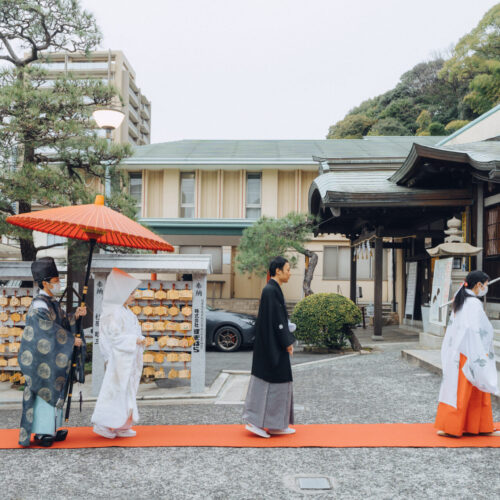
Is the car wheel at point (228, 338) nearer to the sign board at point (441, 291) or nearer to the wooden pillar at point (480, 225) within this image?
the sign board at point (441, 291)

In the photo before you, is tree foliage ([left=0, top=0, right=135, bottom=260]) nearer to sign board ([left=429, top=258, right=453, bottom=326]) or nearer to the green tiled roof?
sign board ([left=429, top=258, right=453, bottom=326])

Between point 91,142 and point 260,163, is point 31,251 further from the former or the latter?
point 260,163

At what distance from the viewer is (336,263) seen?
68.9ft

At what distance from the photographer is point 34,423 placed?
4.58 meters

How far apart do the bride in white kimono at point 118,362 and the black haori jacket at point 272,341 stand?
120 centimetres

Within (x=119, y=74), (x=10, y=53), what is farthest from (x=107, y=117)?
(x=119, y=74)

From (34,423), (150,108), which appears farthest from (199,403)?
(150,108)

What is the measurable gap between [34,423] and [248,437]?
199 centimetres

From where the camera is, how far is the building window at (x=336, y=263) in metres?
21.0

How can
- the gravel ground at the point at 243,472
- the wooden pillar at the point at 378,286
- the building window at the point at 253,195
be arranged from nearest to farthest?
1. the gravel ground at the point at 243,472
2. the wooden pillar at the point at 378,286
3. the building window at the point at 253,195

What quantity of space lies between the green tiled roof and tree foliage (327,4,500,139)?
4.74 m

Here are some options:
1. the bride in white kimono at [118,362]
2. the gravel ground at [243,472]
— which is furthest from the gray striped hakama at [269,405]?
the bride in white kimono at [118,362]

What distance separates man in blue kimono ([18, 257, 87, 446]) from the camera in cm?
459

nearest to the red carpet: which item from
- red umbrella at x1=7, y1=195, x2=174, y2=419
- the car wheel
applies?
red umbrella at x1=7, y1=195, x2=174, y2=419
